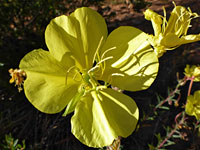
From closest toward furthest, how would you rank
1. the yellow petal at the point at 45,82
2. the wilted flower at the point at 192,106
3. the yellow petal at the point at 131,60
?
the yellow petal at the point at 45,82 → the yellow petal at the point at 131,60 → the wilted flower at the point at 192,106

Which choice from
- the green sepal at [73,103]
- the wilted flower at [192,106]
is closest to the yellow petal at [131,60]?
the green sepal at [73,103]

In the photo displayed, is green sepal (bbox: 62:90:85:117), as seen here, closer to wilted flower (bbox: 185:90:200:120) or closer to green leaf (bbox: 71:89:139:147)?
green leaf (bbox: 71:89:139:147)

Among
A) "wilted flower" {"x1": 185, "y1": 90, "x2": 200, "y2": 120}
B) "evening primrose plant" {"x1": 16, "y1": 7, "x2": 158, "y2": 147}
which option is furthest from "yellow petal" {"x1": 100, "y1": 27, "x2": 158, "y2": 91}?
"wilted flower" {"x1": 185, "y1": 90, "x2": 200, "y2": 120}

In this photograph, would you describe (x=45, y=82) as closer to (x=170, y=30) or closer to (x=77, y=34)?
(x=77, y=34)

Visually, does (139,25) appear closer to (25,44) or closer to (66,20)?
(25,44)

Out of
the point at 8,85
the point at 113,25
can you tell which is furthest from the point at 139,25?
the point at 8,85

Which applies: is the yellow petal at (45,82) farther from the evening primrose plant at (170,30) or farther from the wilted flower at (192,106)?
the wilted flower at (192,106)

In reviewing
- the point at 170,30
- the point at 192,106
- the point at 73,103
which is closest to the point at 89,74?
the point at 73,103
